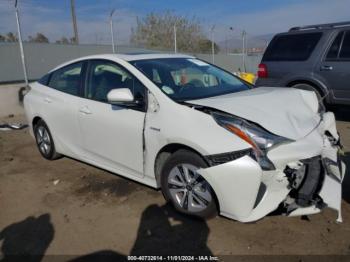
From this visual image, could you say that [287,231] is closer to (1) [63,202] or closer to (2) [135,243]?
(2) [135,243]

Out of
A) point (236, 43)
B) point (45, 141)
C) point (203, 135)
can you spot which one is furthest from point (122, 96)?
point (236, 43)

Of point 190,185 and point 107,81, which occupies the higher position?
point 107,81

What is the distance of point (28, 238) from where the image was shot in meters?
3.41

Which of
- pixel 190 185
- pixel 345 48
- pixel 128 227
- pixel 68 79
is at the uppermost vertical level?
pixel 345 48

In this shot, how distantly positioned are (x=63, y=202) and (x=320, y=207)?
2697 millimetres

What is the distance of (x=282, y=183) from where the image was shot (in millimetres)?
3043

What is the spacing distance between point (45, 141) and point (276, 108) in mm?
3631

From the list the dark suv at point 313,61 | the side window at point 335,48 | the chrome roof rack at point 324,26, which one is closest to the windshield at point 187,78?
the dark suv at point 313,61

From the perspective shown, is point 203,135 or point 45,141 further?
point 45,141

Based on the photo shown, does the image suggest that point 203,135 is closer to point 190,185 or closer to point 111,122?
point 190,185

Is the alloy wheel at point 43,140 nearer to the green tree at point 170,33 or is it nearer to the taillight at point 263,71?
the taillight at point 263,71

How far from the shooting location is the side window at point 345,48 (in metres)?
6.97

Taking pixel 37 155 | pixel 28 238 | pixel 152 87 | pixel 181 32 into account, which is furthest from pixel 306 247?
pixel 181 32

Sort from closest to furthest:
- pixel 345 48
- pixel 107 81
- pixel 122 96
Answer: pixel 122 96 < pixel 107 81 < pixel 345 48
